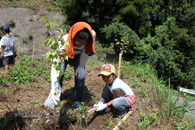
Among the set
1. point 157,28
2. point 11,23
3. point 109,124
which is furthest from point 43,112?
point 157,28

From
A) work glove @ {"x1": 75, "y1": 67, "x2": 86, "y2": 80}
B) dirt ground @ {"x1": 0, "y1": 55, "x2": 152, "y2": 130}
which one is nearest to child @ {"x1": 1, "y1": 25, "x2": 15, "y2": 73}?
dirt ground @ {"x1": 0, "y1": 55, "x2": 152, "y2": 130}

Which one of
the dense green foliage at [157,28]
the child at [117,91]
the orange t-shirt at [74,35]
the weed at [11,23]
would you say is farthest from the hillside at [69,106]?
the weed at [11,23]

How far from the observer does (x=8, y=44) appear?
4.38m

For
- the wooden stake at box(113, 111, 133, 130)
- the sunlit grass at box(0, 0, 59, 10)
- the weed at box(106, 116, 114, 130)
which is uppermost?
the sunlit grass at box(0, 0, 59, 10)

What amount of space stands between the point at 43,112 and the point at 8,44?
3.18 metres

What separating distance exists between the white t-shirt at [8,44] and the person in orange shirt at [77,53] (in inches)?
116

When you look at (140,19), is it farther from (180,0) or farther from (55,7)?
(55,7)

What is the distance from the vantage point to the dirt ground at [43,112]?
2.16 metres

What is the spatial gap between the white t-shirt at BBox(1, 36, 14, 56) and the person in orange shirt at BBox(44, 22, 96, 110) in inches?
116

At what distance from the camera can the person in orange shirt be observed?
207 centimetres

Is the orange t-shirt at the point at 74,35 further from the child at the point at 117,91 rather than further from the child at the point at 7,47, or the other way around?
the child at the point at 7,47

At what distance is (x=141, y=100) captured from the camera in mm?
3080

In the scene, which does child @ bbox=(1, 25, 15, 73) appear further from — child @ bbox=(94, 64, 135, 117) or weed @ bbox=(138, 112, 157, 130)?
weed @ bbox=(138, 112, 157, 130)

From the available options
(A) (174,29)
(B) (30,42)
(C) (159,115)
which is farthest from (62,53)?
(A) (174,29)
